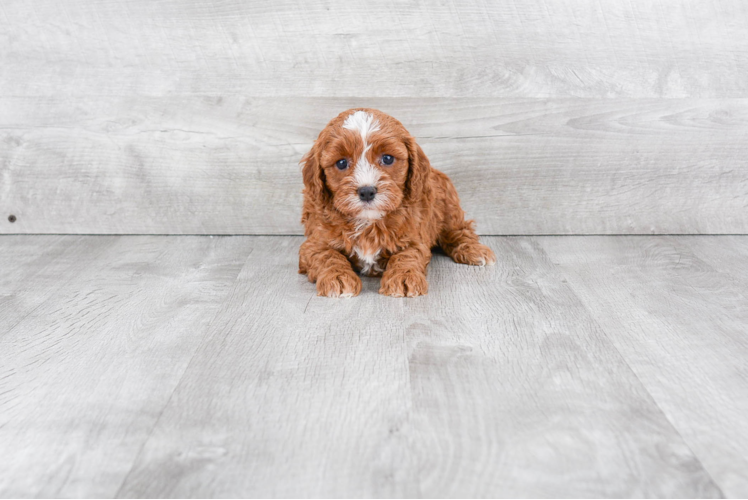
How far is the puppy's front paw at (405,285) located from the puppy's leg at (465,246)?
40 centimetres

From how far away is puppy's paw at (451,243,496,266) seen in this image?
263 cm

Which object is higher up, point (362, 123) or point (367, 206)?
point (362, 123)

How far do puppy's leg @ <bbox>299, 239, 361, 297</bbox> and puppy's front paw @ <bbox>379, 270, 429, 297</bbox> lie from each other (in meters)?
0.10

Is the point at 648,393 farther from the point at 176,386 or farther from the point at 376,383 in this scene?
the point at 176,386

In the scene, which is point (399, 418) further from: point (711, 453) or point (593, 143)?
point (593, 143)

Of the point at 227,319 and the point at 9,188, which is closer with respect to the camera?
the point at 227,319

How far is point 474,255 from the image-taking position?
2635mm

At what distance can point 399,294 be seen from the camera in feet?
7.47

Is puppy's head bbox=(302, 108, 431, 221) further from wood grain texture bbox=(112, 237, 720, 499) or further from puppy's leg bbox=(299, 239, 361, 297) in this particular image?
wood grain texture bbox=(112, 237, 720, 499)

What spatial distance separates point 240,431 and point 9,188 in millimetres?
2242

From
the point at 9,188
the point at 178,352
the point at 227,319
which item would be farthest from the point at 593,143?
the point at 9,188

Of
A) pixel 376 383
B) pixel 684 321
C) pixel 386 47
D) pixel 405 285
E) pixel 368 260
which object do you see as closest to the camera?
pixel 376 383

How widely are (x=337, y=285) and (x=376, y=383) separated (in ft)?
2.07

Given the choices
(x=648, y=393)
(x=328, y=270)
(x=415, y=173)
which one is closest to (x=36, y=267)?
(x=328, y=270)
